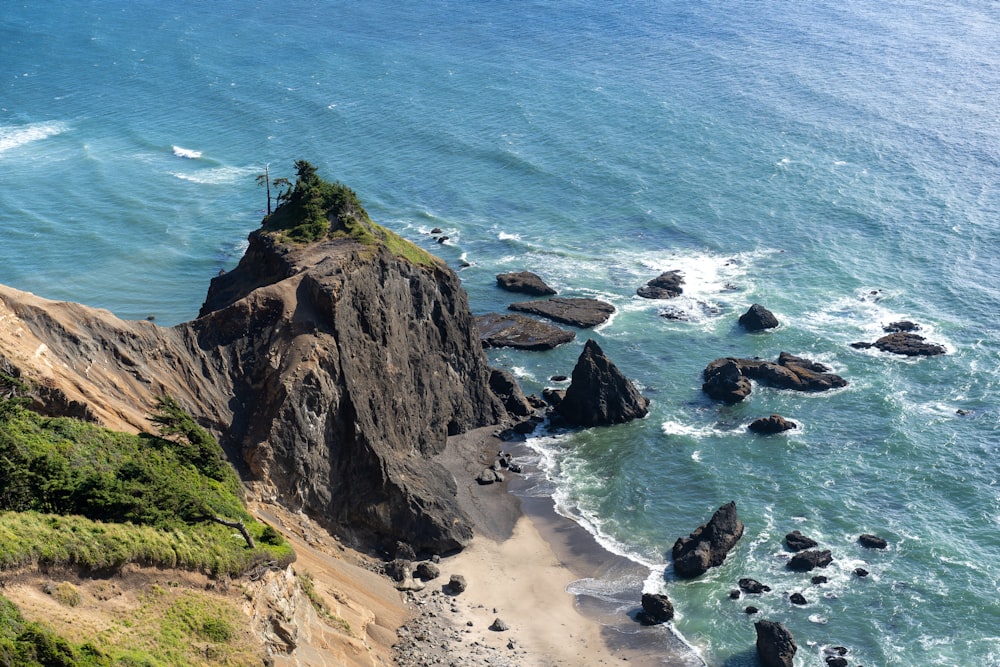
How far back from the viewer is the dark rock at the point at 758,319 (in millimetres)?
107750

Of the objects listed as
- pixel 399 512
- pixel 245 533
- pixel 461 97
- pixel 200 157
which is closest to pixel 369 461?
pixel 399 512

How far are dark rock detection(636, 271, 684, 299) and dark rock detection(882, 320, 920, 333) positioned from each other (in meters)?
21.8

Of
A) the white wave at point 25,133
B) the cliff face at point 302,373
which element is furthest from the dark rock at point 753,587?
the white wave at point 25,133

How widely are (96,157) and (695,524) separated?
107266 mm

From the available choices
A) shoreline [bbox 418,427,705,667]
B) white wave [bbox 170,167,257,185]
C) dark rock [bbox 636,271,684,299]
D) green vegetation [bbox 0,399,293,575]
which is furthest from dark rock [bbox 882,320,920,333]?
white wave [bbox 170,167,257,185]

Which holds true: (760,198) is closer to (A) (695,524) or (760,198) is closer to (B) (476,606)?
(A) (695,524)

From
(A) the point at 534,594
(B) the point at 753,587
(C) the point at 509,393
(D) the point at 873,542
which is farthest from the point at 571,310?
(B) the point at 753,587

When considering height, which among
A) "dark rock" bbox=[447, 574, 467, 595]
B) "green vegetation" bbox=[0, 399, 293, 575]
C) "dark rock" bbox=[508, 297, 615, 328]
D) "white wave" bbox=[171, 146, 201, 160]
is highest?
"green vegetation" bbox=[0, 399, 293, 575]

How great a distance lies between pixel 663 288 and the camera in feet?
382

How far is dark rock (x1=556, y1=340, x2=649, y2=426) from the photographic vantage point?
90.7m

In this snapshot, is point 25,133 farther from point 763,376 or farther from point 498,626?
point 498,626

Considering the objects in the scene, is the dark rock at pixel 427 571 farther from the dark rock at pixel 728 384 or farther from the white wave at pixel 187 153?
the white wave at pixel 187 153

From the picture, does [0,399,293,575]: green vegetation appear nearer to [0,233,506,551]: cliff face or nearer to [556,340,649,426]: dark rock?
[0,233,506,551]: cliff face

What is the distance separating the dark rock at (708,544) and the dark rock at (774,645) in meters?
7.92
